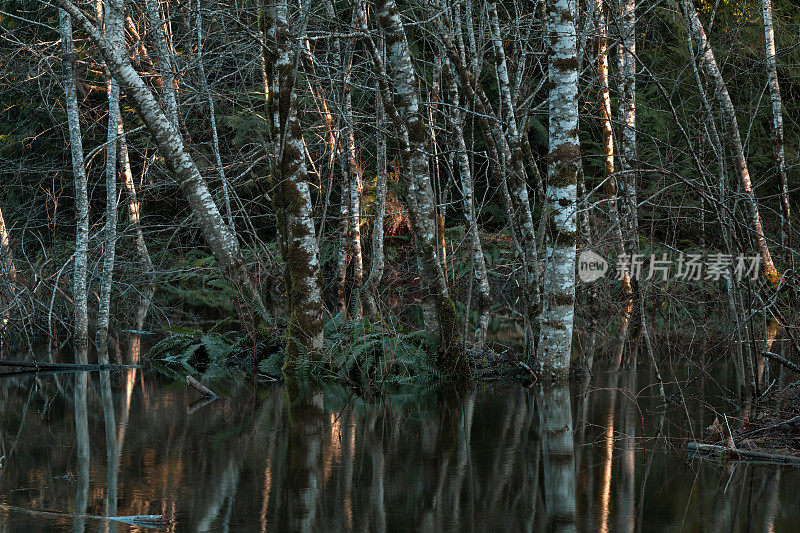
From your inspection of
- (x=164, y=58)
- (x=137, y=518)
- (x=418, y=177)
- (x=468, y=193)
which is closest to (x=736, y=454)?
(x=137, y=518)

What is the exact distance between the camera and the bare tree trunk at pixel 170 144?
11812 millimetres

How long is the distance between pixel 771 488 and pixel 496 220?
18.3 m

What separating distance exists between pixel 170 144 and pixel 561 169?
19.4ft

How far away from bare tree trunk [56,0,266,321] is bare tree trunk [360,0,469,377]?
3191mm

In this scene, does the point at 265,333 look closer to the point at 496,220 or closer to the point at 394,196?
the point at 394,196

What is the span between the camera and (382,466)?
6750mm

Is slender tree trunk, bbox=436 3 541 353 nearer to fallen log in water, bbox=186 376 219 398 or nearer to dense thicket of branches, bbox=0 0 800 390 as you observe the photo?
dense thicket of branches, bbox=0 0 800 390

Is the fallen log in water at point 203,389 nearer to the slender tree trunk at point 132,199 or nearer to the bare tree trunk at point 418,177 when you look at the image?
the bare tree trunk at point 418,177

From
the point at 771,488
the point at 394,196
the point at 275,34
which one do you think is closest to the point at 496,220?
the point at 394,196

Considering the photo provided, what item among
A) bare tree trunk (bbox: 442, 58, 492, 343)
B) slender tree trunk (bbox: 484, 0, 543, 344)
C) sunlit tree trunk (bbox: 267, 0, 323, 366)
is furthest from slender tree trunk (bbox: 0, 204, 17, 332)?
slender tree trunk (bbox: 484, 0, 543, 344)

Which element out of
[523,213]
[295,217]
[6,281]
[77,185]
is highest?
[77,185]

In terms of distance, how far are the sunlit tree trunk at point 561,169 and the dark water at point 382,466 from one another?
1180 millimetres

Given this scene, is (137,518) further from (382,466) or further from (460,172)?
(460,172)

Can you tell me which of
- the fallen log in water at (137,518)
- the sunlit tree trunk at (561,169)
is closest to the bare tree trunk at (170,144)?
the sunlit tree trunk at (561,169)
